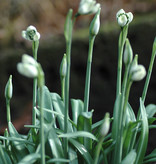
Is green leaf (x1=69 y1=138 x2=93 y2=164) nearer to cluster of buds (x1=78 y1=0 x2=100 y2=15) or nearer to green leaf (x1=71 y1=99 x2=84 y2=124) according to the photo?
green leaf (x1=71 y1=99 x2=84 y2=124)

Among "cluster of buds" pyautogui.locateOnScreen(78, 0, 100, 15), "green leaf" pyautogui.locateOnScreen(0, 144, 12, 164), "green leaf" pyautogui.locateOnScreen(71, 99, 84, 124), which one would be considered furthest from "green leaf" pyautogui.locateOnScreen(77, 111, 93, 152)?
"cluster of buds" pyautogui.locateOnScreen(78, 0, 100, 15)

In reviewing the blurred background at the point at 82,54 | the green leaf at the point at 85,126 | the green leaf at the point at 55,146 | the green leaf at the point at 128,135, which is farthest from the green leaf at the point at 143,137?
the blurred background at the point at 82,54

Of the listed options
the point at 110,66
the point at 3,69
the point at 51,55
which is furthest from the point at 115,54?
the point at 3,69

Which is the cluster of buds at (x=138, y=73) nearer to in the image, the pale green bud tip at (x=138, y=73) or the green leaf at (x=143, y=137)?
the pale green bud tip at (x=138, y=73)

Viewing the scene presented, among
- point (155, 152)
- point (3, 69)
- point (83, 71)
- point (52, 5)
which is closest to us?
point (155, 152)

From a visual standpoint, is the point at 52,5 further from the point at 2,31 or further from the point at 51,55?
the point at 51,55

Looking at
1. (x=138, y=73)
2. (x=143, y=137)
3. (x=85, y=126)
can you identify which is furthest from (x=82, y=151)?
(x=138, y=73)
